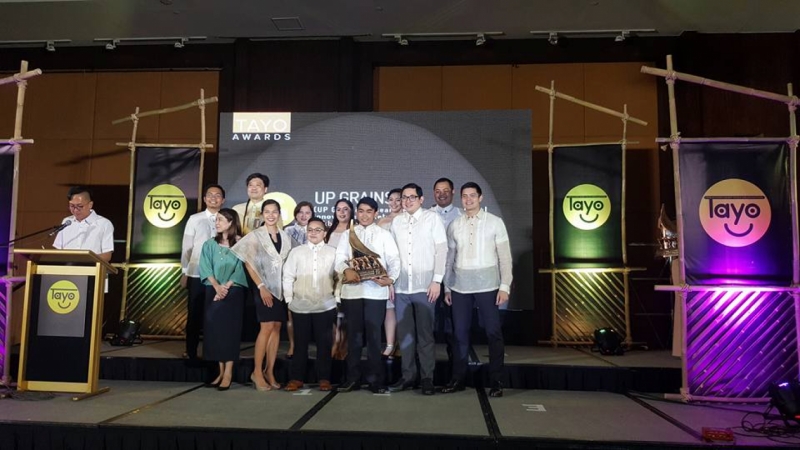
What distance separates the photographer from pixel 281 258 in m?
4.55

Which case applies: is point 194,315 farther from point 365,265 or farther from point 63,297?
point 365,265

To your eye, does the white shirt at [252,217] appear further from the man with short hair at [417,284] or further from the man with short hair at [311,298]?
the man with short hair at [417,284]

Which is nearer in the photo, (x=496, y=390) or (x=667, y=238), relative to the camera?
(x=496, y=390)

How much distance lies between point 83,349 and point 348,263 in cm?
190

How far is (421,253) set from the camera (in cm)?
436

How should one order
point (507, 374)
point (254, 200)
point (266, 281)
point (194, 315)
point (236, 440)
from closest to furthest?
point (236, 440), point (266, 281), point (507, 374), point (194, 315), point (254, 200)

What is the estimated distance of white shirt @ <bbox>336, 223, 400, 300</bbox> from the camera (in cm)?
434

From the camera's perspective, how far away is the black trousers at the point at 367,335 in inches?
170

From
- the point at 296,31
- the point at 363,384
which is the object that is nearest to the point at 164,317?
the point at 363,384

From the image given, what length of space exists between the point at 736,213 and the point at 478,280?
6.11 ft

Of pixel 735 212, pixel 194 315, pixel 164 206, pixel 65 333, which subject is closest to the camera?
pixel 65 333

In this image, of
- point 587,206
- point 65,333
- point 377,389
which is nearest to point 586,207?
point 587,206

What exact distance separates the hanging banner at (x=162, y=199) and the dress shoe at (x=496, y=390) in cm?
390

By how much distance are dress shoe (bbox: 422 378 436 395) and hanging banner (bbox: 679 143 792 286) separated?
1.97 m
